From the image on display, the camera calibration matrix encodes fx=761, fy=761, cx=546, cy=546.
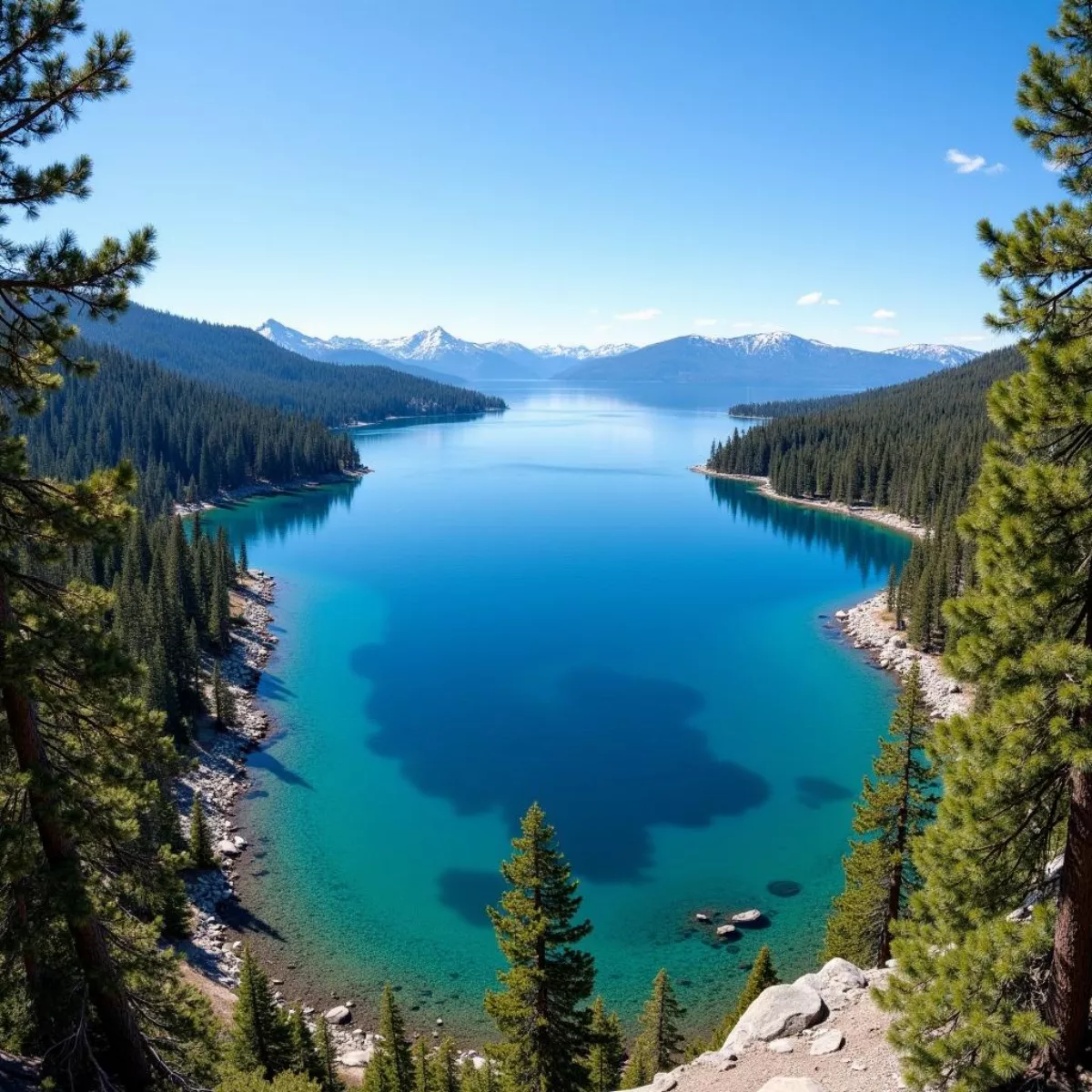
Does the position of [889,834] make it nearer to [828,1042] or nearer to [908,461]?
[828,1042]

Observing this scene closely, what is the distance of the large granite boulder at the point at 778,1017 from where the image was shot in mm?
14219

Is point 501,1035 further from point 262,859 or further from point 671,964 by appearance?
point 262,859

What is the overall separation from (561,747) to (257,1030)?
93.4ft

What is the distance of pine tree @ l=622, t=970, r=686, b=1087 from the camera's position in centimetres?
2222

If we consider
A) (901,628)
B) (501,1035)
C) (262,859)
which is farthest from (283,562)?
(501,1035)

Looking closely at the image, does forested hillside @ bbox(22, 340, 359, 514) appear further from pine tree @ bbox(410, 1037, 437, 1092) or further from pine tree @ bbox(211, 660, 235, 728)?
pine tree @ bbox(410, 1037, 437, 1092)

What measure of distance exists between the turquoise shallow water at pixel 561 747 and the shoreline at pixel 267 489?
40.4 meters

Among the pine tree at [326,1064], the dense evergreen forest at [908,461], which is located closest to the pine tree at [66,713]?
the pine tree at [326,1064]

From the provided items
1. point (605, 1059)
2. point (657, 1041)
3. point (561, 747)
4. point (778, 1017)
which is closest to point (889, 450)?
point (561, 747)

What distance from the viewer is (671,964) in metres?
30.2

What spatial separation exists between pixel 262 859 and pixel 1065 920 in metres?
34.8

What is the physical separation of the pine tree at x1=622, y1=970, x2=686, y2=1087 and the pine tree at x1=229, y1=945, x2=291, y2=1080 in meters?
10.1

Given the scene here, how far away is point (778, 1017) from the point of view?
571 inches

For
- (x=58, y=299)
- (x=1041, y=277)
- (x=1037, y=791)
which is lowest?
(x=1037, y=791)
